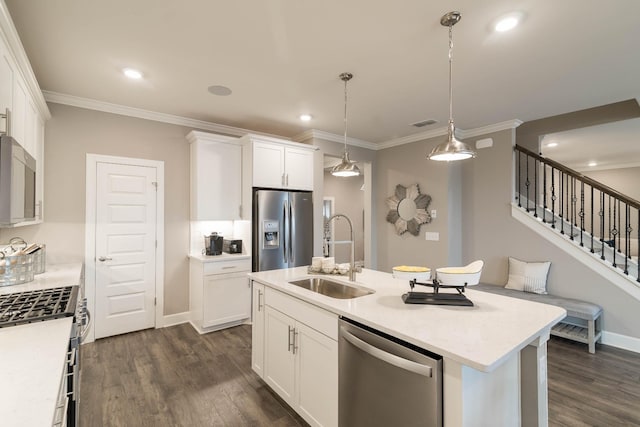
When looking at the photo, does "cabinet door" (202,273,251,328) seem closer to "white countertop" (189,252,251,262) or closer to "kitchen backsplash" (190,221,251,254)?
"white countertop" (189,252,251,262)

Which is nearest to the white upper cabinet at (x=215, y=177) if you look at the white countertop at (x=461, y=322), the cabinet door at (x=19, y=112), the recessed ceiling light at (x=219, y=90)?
the recessed ceiling light at (x=219, y=90)

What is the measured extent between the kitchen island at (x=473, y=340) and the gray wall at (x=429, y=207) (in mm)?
2653

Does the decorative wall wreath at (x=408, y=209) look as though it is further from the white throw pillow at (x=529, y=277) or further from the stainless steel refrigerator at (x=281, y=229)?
the stainless steel refrigerator at (x=281, y=229)

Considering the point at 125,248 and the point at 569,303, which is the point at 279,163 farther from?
the point at 569,303

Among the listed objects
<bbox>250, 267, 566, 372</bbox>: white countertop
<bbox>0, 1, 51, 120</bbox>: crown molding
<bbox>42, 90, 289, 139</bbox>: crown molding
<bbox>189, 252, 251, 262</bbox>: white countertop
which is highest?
<bbox>42, 90, 289, 139</bbox>: crown molding

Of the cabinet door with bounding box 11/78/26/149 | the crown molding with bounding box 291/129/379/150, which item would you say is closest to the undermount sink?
the cabinet door with bounding box 11/78/26/149

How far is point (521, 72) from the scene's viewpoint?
2.70 metres

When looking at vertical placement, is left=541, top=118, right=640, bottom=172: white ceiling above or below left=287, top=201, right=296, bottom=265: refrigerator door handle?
above

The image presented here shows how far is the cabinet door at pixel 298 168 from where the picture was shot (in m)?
4.28

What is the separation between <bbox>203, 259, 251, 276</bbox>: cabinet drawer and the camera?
364cm

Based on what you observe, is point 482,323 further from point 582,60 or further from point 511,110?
point 511,110

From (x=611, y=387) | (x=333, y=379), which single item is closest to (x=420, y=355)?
(x=333, y=379)

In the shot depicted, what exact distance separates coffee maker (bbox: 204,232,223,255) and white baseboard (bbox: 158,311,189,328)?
89 centimetres

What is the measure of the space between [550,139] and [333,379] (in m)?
5.48
